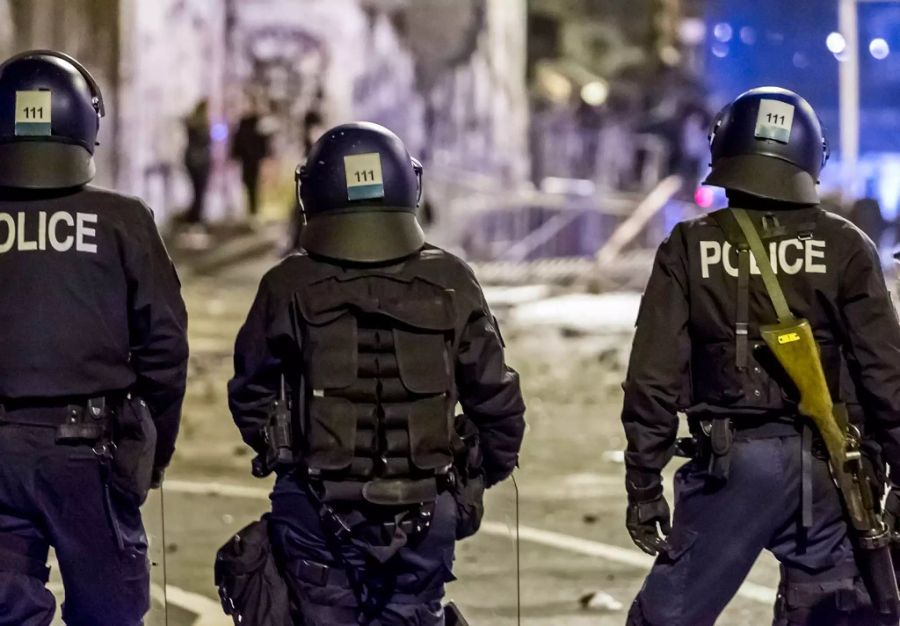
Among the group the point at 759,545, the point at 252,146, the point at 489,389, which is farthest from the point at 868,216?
the point at 252,146

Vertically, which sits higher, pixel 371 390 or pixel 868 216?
pixel 868 216

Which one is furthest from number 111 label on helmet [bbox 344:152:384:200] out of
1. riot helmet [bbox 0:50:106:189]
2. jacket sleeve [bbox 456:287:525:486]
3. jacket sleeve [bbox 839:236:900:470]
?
jacket sleeve [bbox 839:236:900:470]

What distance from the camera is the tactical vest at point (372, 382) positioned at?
3.61 meters

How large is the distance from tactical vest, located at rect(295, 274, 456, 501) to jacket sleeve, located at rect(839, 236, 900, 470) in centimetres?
110

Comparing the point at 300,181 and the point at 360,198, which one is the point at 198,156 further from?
the point at 360,198

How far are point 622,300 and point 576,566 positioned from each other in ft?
38.5

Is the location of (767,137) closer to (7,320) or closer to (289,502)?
(289,502)

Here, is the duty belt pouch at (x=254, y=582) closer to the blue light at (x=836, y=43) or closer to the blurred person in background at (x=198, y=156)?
the blurred person in background at (x=198, y=156)

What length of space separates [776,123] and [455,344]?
1.16 m

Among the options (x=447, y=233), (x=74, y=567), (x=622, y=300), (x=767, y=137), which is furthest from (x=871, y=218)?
(x=447, y=233)

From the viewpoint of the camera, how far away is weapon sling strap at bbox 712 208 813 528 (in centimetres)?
383

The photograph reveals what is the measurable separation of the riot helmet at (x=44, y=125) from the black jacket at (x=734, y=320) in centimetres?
164

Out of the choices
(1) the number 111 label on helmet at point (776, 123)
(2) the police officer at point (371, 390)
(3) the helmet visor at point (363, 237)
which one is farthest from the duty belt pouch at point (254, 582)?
(1) the number 111 label on helmet at point (776, 123)

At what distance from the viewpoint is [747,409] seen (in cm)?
388
